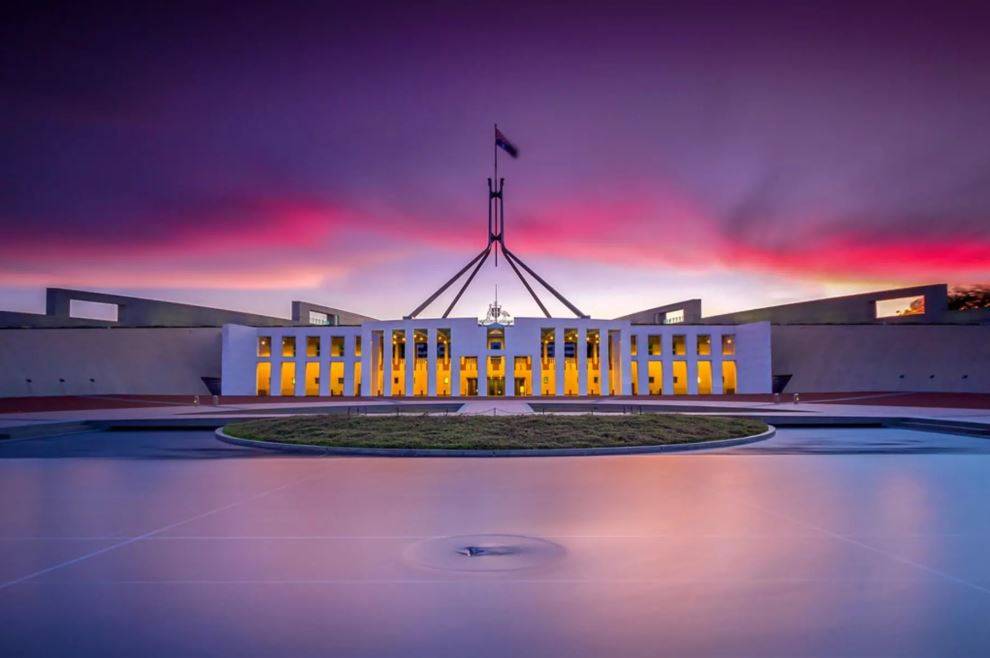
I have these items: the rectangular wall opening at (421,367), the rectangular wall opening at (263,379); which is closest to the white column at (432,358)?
the rectangular wall opening at (421,367)

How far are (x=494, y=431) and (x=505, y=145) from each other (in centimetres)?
4526

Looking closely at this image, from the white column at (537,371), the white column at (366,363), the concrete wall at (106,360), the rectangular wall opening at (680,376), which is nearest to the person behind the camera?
the white column at (537,371)

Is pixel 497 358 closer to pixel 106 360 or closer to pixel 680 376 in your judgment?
pixel 680 376

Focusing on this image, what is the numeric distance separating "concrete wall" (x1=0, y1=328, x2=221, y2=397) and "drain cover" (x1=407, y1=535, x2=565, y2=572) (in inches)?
2167

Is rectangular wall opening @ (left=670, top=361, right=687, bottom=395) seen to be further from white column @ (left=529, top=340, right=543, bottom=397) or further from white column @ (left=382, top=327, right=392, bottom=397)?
white column @ (left=382, top=327, right=392, bottom=397)

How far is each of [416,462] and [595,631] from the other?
1011 cm

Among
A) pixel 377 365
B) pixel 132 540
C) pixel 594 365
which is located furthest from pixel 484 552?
pixel 594 365

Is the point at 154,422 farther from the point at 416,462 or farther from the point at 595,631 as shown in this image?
the point at 595,631

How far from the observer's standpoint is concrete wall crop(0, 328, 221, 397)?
5372 cm

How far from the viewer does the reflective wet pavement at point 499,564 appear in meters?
4.62

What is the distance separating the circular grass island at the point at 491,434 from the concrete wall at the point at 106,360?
39279 mm

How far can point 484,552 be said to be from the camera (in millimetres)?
6863

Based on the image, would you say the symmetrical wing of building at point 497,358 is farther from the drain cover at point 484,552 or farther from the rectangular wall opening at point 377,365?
the drain cover at point 484,552

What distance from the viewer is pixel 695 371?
5509 centimetres
